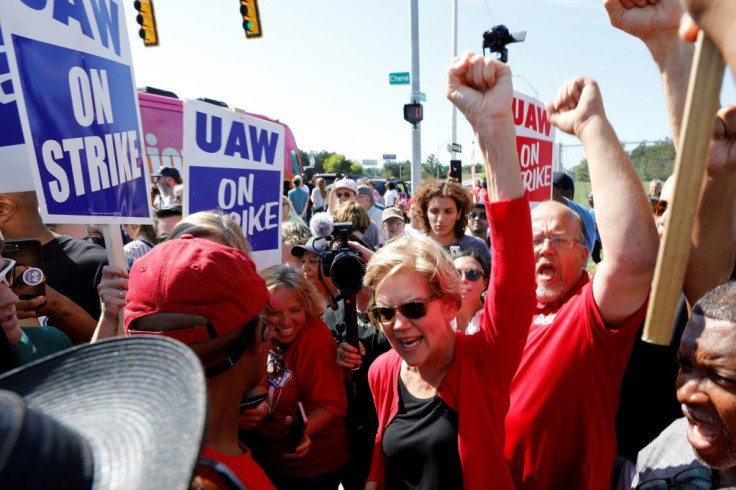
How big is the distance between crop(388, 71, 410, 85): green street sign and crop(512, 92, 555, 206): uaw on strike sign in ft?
29.6

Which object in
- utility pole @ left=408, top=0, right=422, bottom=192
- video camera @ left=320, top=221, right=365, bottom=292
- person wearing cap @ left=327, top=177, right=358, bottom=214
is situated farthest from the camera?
utility pole @ left=408, top=0, right=422, bottom=192

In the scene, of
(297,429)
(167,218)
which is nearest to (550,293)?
(297,429)

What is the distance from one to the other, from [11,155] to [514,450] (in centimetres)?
231

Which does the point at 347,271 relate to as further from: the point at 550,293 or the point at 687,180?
the point at 687,180

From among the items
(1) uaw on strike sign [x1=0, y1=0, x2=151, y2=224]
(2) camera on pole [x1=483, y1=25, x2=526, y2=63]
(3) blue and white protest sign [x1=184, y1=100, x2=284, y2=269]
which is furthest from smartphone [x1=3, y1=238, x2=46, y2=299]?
(2) camera on pole [x1=483, y1=25, x2=526, y2=63]

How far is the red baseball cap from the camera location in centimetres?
129

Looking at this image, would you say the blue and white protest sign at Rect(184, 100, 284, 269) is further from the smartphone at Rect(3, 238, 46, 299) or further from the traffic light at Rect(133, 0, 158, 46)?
the traffic light at Rect(133, 0, 158, 46)

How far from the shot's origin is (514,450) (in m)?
1.90

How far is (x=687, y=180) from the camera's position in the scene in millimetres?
521

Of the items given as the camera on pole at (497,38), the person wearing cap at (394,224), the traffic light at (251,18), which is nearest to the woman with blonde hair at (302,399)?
the camera on pole at (497,38)

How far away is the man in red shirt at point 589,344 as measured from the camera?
5.27 feet

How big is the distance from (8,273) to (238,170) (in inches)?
54.0

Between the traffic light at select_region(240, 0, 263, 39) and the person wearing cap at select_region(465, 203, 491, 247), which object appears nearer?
the person wearing cap at select_region(465, 203, 491, 247)

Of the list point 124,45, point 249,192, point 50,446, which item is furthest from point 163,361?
point 249,192
